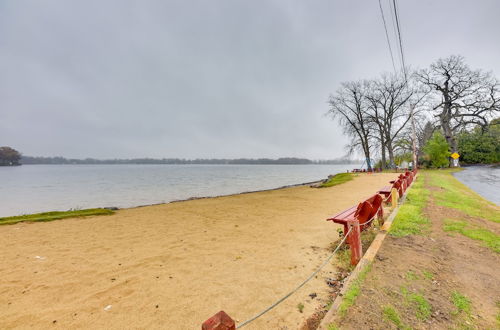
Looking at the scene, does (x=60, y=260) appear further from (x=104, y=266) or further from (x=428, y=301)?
(x=428, y=301)

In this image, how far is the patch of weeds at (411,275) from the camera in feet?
11.4

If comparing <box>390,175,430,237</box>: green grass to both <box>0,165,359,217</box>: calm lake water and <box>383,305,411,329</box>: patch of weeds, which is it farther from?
<box>0,165,359,217</box>: calm lake water

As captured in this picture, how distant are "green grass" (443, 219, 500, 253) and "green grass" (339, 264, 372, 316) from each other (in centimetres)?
354

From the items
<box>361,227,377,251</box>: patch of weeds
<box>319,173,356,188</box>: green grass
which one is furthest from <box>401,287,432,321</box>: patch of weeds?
<box>319,173,356,188</box>: green grass

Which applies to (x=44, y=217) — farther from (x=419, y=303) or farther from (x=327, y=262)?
(x=419, y=303)

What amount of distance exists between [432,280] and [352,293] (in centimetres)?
157

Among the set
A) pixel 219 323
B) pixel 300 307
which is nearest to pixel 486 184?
pixel 300 307

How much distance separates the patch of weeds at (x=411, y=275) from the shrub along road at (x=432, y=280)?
0.02 meters

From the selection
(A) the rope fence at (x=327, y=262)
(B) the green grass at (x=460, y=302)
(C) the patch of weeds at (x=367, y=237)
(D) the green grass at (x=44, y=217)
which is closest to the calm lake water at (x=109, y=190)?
(D) the green grass at (x=44, y=217)

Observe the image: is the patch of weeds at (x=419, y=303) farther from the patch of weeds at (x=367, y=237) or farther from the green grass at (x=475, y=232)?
the green grass at (x=475, y=232)

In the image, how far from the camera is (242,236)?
6.68 metres

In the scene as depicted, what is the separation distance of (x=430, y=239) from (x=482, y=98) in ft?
148

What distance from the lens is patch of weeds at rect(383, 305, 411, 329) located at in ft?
8.10

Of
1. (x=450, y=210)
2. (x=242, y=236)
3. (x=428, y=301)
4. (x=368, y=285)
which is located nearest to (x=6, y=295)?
(x=242, y=236)
